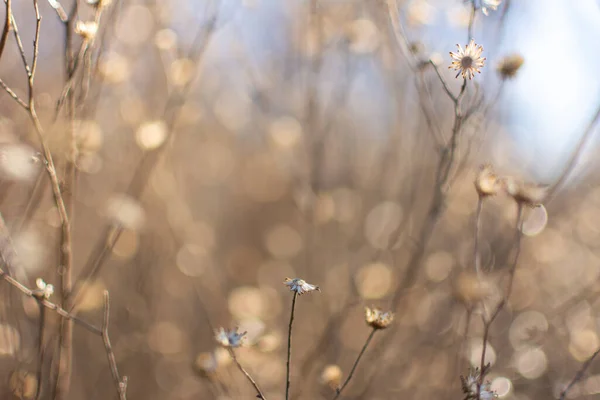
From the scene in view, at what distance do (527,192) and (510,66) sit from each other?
413 millimetres

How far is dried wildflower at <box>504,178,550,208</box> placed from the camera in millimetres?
1096

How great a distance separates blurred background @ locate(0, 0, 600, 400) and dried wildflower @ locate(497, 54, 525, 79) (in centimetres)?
1

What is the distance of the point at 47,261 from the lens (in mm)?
1969

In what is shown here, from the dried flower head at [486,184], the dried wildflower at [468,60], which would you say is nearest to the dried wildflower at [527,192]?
the dried flower head at [486,184]

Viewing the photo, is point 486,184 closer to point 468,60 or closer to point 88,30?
point 468,60

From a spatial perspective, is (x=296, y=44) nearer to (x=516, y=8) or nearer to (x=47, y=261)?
(x=516, y=8)

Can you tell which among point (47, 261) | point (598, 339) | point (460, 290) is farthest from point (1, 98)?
point (598, 339)

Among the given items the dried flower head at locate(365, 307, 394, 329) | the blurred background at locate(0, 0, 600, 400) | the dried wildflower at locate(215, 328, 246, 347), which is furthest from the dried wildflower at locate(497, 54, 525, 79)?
the dried wildflower at locate(215, 328, 246, 347)

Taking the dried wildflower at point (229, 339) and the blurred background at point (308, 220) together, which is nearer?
the dried wildflower at point (229, 339)

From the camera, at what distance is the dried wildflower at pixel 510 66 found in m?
1.34

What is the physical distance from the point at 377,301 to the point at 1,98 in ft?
6.11

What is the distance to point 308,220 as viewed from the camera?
214 cm

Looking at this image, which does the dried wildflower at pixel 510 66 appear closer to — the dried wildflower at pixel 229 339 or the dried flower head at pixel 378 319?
the dried flower head at pixel 378 319

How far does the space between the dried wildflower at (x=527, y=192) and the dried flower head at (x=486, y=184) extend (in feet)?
0.08
